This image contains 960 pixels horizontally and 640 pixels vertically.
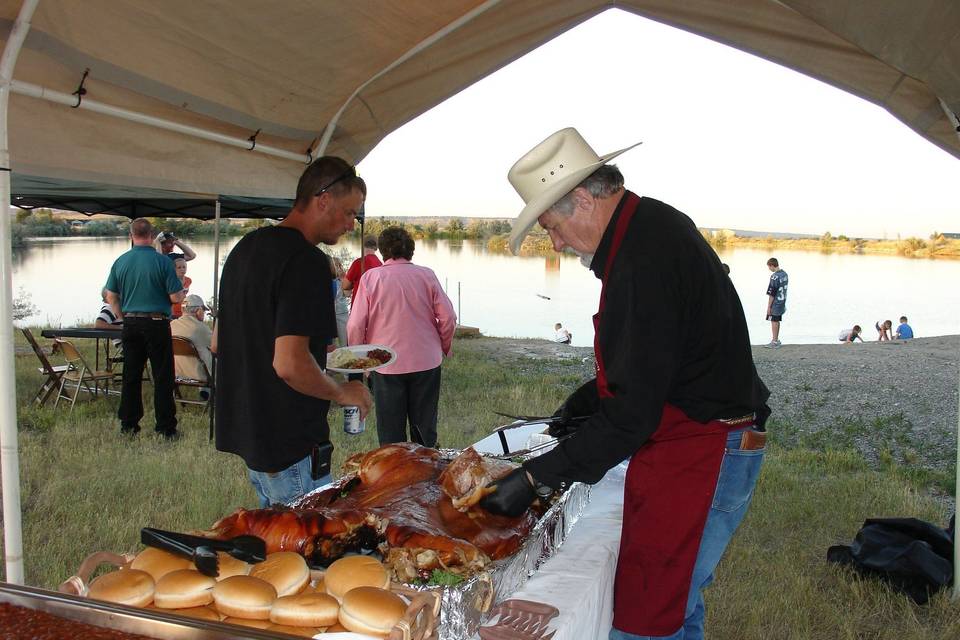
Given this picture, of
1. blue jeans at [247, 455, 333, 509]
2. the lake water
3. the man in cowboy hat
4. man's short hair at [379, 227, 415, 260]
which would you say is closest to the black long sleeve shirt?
the man in cowboy hat

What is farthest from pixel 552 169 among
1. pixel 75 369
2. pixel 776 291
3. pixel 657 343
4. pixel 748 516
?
pixel 776 291

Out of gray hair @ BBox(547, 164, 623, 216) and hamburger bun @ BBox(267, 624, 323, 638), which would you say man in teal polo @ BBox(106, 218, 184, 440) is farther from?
hamburger bun @ BBox(267, 624, 323, 638)

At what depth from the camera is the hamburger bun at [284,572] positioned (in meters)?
1.36

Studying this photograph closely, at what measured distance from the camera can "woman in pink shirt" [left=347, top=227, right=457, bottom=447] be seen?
4926 millimetres

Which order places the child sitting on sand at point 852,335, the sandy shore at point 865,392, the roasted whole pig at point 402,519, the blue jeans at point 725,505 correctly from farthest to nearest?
the child sitting on sand at point 852,335, the sandy shore at point 865,392, the blue jeans at point 725,505, the roasted whole pig at point 402,519

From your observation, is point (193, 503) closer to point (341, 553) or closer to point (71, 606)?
point (341, 553)

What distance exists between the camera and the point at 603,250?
194 centimetres

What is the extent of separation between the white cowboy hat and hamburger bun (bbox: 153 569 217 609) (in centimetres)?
124

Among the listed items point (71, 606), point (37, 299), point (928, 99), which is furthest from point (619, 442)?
point (37, 299)

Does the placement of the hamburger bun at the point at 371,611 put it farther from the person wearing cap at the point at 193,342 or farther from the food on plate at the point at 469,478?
the person wearing cap at the point at 193,342

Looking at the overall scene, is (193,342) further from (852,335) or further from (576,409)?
(852,335)

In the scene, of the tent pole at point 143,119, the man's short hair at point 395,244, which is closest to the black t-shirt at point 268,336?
the tent pole at point 143,119

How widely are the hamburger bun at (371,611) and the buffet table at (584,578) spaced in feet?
1.51

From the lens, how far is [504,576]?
5.53 feet
